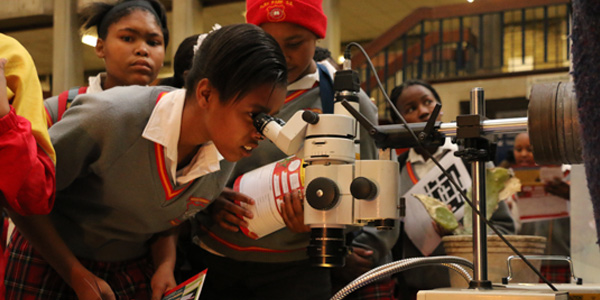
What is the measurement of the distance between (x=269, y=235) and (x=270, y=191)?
17cm

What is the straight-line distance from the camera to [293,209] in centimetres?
131

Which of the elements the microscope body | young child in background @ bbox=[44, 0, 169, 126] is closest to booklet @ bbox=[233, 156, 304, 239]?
the microscope body

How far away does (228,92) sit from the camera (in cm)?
125

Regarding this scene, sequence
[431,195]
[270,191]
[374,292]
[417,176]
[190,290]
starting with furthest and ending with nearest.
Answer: [417,176] < [431,195] < [374,292] < [270,191] < [190,290]

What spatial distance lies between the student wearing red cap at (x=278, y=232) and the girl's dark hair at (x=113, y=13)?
1.70 feet

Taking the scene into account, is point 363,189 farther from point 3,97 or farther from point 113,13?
point 113,13

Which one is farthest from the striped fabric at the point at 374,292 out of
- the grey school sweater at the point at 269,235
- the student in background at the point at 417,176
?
the grey school sweater at the point at 269,235

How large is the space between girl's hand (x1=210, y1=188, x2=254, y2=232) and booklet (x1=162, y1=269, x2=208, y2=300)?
0.25 m

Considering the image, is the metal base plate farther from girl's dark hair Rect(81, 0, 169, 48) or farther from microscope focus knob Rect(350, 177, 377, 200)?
girl's dark hair Rect(81, 0, 169, 48)

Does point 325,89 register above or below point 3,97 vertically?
above

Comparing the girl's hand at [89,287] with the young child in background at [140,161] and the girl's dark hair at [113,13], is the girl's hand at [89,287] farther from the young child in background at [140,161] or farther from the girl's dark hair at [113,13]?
the girl's dark hair at [113,13]

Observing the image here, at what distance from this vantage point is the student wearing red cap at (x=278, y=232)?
58.3 inches

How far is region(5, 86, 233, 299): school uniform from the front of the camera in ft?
4.13

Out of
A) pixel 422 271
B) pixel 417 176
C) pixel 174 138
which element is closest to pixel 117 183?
pixel 174 138
